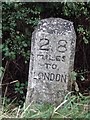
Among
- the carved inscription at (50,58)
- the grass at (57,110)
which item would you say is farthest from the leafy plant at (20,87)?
the carved inscription at (50,58)

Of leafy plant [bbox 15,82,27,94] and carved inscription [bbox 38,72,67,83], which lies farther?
leafy plant [bbox 15,82,27,94]

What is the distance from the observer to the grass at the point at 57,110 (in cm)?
385

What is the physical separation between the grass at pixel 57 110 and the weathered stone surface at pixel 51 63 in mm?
129

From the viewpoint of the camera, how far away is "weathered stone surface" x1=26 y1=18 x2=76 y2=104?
4.63 m

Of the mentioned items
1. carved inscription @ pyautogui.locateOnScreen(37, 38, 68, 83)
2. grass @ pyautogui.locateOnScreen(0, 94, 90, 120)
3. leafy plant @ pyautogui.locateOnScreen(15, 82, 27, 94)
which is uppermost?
carved inscription @ pyautogui.locateOnScreen(37, 38, 68, 83)

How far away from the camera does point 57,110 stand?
4.08 meters

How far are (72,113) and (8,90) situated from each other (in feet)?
5.90

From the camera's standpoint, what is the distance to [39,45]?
4.67 meters

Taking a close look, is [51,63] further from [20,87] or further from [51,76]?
[20,87]

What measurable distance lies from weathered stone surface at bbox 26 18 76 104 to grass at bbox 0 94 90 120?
0.42ft

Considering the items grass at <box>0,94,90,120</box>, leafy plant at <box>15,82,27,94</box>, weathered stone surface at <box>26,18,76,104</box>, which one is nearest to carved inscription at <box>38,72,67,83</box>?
weathered stone surface at <box>26,18,76,104</box>

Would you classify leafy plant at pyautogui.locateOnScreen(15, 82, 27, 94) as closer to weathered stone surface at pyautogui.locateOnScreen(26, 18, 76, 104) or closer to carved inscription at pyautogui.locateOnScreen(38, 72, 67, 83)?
weathered stone surface at pyautogui.locateOnScreen(26, 18, 76, 104)

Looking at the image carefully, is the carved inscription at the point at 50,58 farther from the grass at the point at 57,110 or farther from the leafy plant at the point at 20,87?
the leafy plant at the point at 20,87

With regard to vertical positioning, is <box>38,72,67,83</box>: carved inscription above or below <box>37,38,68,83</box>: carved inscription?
below
